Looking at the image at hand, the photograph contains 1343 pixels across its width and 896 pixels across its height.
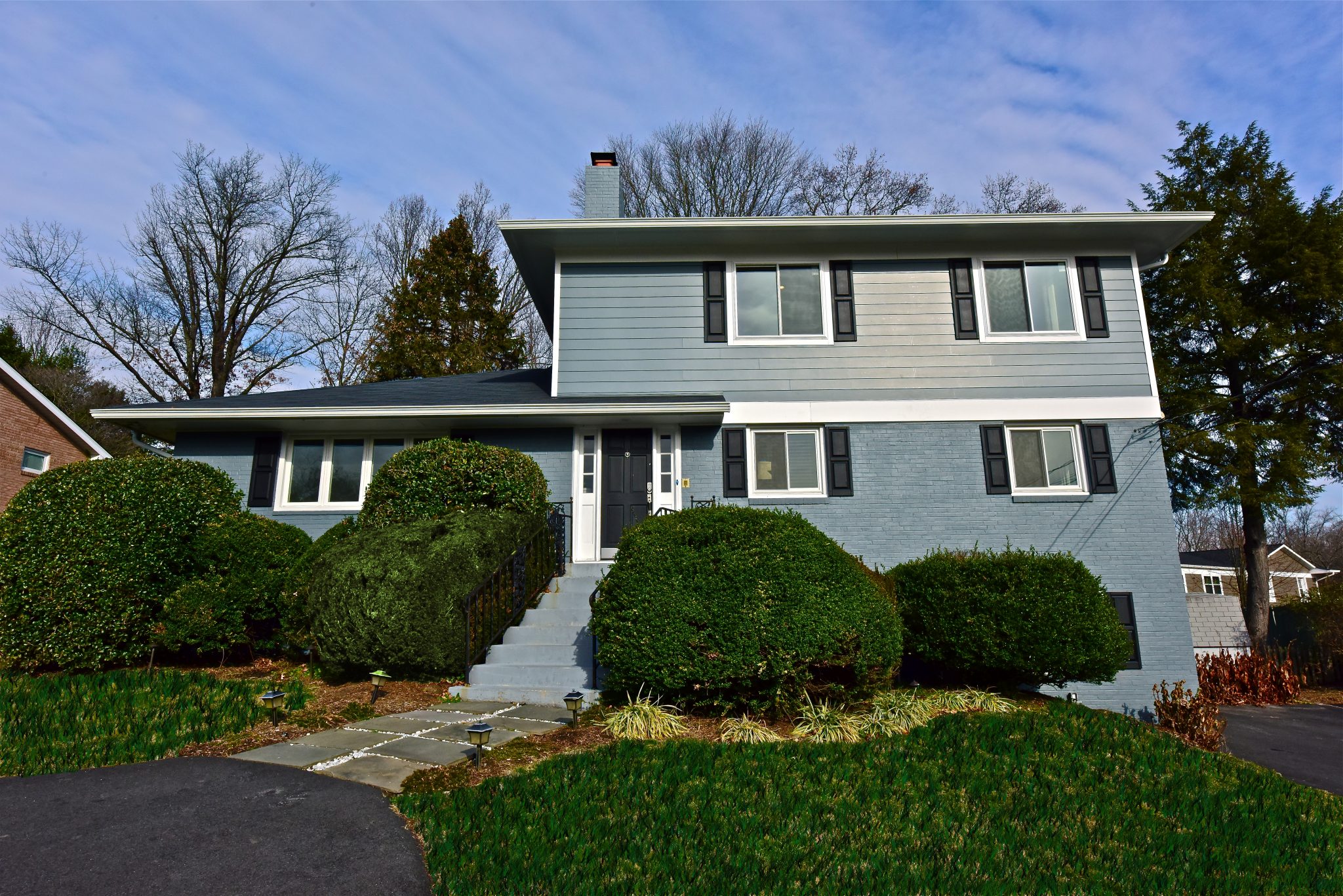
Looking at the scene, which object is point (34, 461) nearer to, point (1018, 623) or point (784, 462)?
point (784, 462)

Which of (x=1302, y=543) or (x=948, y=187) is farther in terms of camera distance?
(x=1302, y=543)

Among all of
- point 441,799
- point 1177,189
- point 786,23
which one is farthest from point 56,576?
point 1177,189

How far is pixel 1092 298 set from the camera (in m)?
10.8

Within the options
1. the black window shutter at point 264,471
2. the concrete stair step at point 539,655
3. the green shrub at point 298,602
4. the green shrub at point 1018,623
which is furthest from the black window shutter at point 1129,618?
the black window shutter at point 264,471

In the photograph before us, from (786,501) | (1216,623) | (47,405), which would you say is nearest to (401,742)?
(786,501)

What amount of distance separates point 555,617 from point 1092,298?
9.03 metres

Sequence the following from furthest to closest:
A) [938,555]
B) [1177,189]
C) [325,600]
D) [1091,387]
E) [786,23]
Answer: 1. [1177,189]
2. [1091,387]
3. [786,23]
4. [938,555]
5. [325,600]

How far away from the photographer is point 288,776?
4633mm

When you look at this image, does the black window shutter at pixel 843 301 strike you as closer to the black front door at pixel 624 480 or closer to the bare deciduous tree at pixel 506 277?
the black front door at pixel 624 480

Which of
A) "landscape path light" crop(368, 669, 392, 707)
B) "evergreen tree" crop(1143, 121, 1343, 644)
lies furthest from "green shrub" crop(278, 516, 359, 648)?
"evergreen tree" crop(1143, 121, 1343, 644)

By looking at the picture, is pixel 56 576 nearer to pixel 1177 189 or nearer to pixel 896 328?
pixel 896 328

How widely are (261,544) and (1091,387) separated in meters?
11.3

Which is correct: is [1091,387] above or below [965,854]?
above

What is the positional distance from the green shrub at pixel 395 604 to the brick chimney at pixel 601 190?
6.60m
